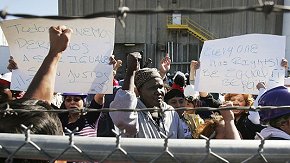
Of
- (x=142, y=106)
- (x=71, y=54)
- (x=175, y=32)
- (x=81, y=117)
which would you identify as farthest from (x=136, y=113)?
(x=175, y=32)

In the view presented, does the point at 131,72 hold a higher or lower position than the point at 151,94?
higher

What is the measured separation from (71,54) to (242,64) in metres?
1.29

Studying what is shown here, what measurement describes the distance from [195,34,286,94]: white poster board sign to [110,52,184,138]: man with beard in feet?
3.11

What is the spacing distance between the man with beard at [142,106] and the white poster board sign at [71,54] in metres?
0.39

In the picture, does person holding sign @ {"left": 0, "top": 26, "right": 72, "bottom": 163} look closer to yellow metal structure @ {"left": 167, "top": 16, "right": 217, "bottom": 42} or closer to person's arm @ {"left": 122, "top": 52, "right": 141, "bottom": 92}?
person's arm @ {"left": 122, "top": 52, "right": 141, "bottom": 92}

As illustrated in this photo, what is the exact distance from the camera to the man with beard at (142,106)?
2.07 meters

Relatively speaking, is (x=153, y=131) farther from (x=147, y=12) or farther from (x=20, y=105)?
(x=147, y=12)

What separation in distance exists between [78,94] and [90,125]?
46 centimetres

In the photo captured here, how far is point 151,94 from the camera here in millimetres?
2430

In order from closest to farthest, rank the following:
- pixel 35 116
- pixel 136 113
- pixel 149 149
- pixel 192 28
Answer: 1. pixel 149 149
2. pixel 35 116
3. pixel 136 113
4. pixel 192 28

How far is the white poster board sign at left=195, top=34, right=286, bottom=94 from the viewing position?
3.23 metres

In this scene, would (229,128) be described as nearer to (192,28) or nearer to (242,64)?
(242,64)

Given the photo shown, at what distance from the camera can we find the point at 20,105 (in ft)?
3.33

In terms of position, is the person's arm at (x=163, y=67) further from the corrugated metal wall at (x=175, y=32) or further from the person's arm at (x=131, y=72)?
the corrugated metal wall at (x=175, y=32)
